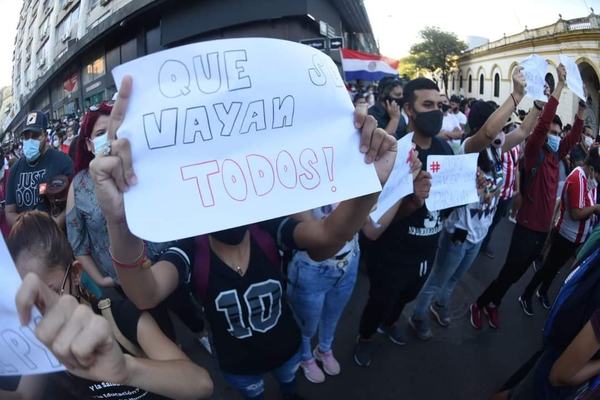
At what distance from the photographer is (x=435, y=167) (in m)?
2.22

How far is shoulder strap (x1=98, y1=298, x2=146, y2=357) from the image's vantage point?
104cm

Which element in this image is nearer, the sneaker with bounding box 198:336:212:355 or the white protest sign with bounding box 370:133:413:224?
the white protest sign with bounding box 370:133:413:224

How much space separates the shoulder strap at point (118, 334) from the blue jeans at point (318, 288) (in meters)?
1.24

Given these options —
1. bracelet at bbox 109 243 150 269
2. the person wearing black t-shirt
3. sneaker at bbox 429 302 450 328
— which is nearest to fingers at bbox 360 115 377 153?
bracelet at bbox 109 243 150 269

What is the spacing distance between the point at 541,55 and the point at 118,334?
2353 cm

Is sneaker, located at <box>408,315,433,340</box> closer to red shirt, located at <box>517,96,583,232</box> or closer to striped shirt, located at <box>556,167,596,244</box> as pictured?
red shirt, located at <box>517,96,583,232</box>

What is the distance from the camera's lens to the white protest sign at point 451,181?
87.1 inches

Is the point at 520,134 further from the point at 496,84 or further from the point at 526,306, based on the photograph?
the point at 496,84

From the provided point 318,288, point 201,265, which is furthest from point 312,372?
point 201,265

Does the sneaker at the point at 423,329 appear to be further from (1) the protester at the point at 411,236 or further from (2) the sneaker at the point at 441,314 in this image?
(1) the protester at the point at 411,236

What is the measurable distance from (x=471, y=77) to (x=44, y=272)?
4473cm

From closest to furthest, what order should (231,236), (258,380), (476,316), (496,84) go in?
(231,236) < (258,380) < (476,316) < (496,84)

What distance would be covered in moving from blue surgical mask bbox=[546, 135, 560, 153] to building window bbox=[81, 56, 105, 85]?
1301 cm

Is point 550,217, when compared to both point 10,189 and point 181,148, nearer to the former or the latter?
point 181,148
